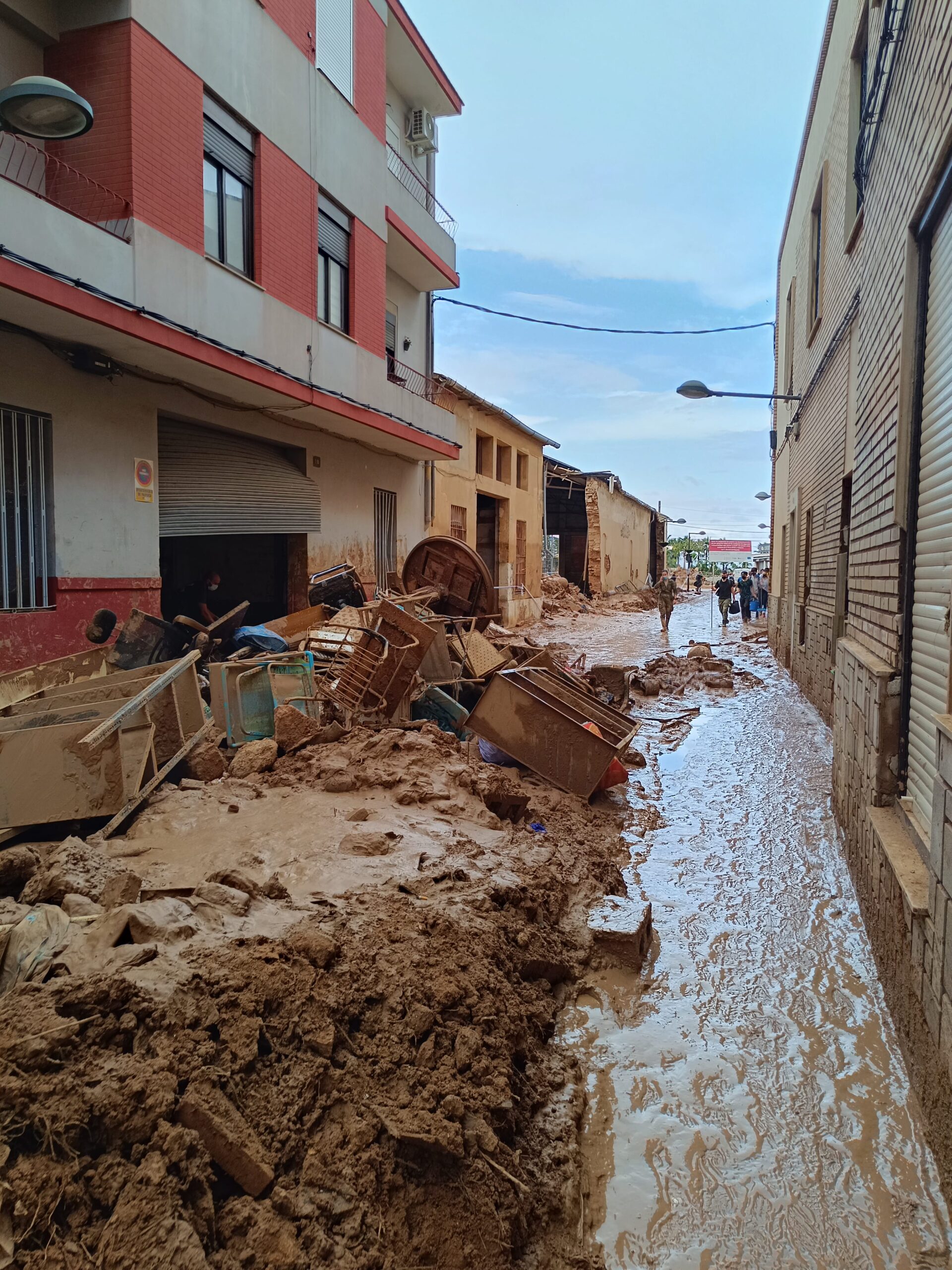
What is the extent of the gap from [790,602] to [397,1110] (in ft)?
48.0

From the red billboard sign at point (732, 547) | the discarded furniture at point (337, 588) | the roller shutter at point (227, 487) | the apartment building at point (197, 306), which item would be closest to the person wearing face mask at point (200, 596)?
the apartment building at point (197, 306)

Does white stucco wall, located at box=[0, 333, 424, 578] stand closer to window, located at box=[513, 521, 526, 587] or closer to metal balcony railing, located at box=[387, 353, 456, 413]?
metal balcony railing, located at box=[387, 353, 456, 413]

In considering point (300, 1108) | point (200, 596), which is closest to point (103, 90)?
point (200, 596)

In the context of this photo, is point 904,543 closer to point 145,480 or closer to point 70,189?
Answer: point 145,480

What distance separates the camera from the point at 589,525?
35.8 metres

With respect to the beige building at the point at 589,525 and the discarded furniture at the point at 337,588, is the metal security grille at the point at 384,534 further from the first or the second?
the beige building at the point at 589,525

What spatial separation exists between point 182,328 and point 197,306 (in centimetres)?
66

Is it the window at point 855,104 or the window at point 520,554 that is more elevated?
the window at point 855,104

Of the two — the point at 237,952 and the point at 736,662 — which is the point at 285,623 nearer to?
the point at 237,952

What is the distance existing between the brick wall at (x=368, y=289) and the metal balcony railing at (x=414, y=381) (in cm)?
86

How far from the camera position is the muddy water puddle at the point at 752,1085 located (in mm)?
2771

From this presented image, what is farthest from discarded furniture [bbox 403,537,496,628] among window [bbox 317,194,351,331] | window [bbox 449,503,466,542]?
window [bbox 449,503,466,542]

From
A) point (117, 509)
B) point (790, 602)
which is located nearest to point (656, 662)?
point (790, 602)

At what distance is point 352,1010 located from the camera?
304cm
